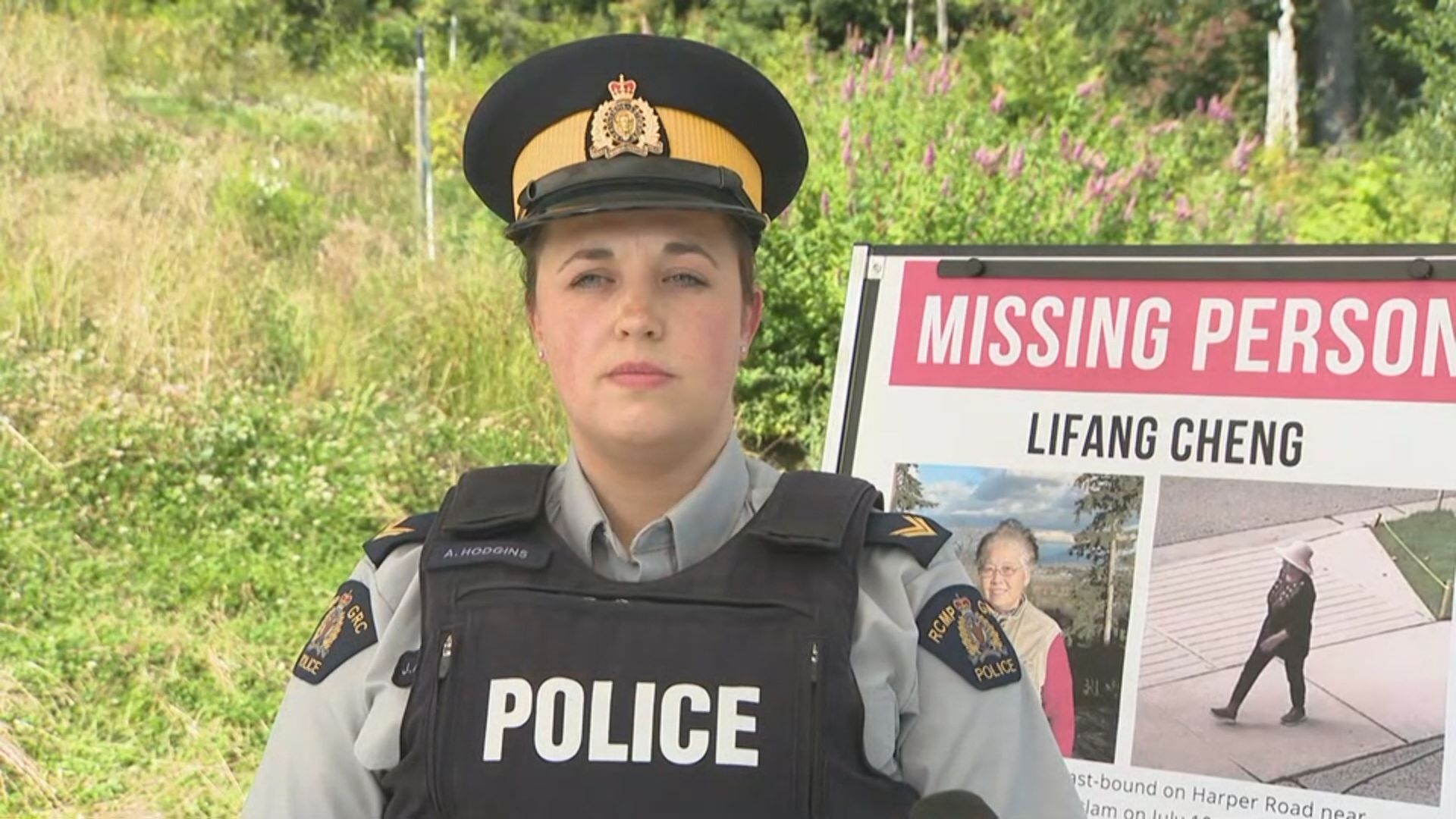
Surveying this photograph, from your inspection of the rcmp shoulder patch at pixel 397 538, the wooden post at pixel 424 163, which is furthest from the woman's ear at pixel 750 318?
the wooden post at pixel 424 163

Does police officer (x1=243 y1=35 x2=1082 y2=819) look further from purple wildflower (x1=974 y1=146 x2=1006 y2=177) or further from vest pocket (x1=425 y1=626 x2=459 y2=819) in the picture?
purple wildflower (x1=974 y1=146 x2=1006 y2=177)

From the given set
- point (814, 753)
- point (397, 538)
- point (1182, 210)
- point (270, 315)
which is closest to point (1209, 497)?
point (814, 753)

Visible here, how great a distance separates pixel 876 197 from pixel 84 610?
2720 millimetres

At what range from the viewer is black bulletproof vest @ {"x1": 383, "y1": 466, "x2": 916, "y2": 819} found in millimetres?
1268

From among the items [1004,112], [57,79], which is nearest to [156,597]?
[57,79]

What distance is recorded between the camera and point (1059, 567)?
246 centimetres

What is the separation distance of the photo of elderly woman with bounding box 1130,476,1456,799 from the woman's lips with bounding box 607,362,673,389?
1314 mm

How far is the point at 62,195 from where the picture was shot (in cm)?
603

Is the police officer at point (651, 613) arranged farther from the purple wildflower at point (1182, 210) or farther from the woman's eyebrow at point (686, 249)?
the purple wildflower at point (1182, 210)

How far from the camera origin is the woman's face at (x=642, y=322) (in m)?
1.29

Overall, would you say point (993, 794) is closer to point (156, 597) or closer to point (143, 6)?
point (156, 597)

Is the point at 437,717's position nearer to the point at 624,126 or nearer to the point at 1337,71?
the point at 624,126

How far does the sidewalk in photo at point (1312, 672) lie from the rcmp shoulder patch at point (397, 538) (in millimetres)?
1319

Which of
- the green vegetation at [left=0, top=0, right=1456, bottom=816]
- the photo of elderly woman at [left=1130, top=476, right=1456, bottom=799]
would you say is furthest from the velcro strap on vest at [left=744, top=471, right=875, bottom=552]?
the green vegetation at [left=0, top=0, right=1456, bottom=816]
